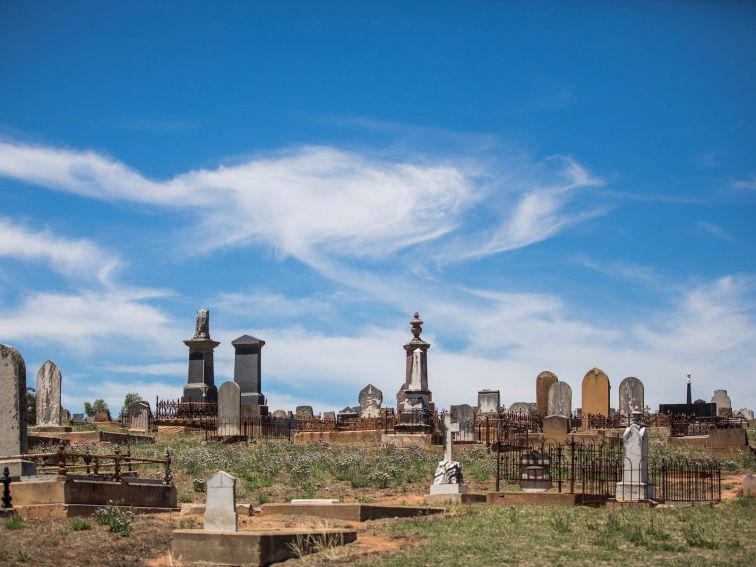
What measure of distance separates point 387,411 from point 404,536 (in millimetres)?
21667

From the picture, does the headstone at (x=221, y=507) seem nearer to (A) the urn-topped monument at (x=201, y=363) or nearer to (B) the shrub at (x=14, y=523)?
(B) the shrub at (x=14, y=523)

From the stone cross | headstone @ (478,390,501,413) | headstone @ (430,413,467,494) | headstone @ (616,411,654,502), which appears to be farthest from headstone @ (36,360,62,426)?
headstone @ (616,411,654,502)

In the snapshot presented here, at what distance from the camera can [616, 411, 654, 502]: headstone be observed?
2123cm

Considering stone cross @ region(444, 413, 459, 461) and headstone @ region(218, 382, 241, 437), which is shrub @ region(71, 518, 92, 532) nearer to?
stone cross @ region(444, 413, 459, 461)

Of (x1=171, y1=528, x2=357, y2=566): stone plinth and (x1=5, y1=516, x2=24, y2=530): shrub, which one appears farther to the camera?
(x1=5, y1=516, x2=24, y2=530): shrub

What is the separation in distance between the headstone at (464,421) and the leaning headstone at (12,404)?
Answer: 18.1m

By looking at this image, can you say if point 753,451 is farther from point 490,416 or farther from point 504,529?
point 504,529

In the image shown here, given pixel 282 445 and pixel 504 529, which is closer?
pixel 504 529

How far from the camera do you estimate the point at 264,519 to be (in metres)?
18.5

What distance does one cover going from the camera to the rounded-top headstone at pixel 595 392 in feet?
129

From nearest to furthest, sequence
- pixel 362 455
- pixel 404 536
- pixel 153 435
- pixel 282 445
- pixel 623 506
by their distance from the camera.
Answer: pixel 404 536 < pixel 623 506 < pixel 362 455 < pixel 282 445 < pixel 153 435

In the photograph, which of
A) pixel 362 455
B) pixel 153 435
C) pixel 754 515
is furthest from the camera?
pixel 153 435

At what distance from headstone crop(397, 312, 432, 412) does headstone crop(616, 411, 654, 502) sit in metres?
18.2

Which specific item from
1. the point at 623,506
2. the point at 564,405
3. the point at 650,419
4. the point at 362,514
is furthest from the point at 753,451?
the point at 362,514
